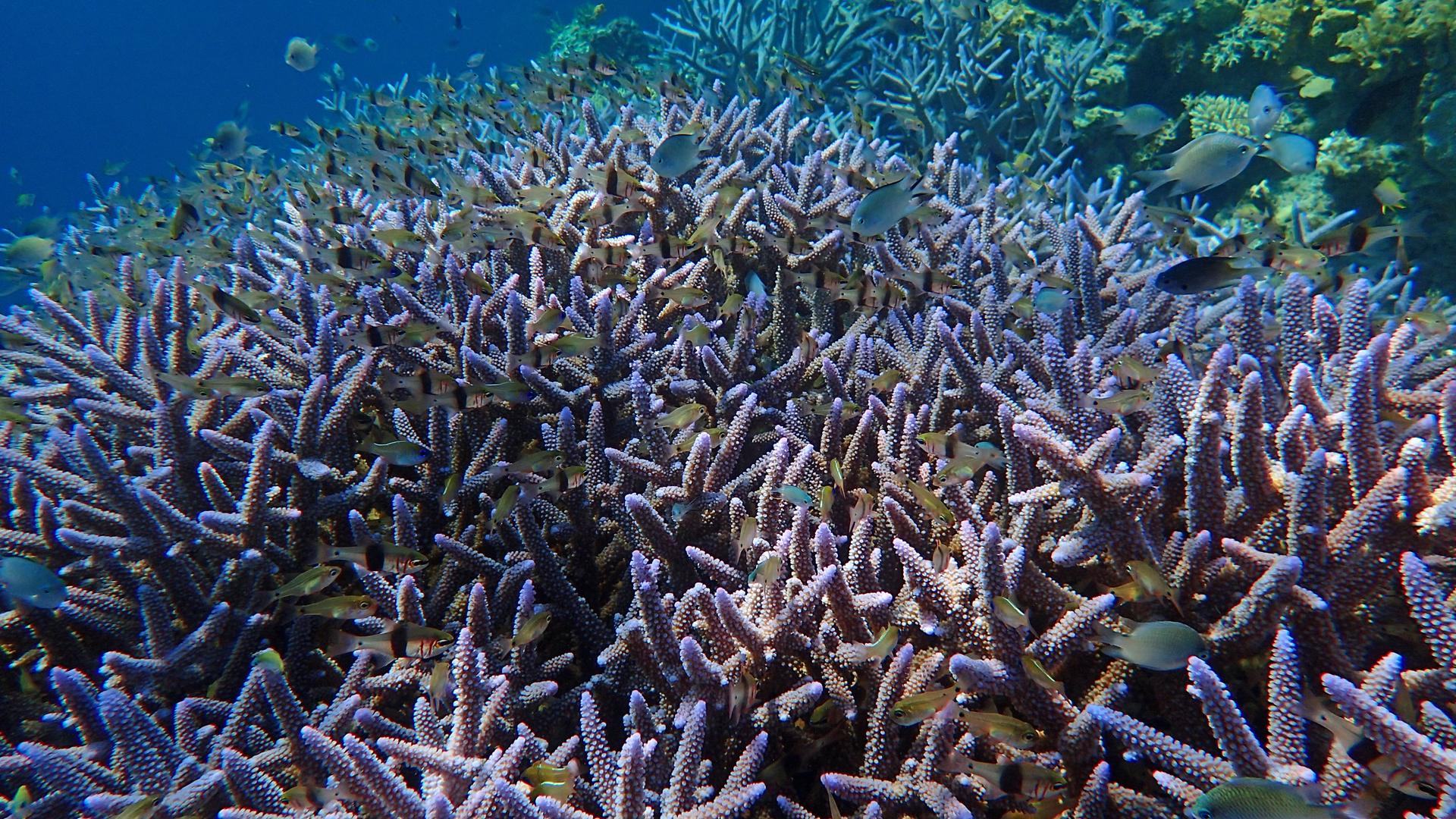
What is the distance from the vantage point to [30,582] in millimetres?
2283

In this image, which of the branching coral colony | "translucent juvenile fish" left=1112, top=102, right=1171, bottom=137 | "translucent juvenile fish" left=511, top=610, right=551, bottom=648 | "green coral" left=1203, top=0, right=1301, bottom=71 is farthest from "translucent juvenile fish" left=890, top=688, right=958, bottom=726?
"green coral" left=1203, top=0, right=1301, bottom=71

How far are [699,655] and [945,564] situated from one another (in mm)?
912

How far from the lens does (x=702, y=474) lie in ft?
8.30

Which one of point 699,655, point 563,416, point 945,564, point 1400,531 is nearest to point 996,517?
point 945,564

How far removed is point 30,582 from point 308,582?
0.98m

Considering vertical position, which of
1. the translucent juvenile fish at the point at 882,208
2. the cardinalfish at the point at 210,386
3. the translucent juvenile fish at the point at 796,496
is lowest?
the translucent juvenile fish at the point at 796,496

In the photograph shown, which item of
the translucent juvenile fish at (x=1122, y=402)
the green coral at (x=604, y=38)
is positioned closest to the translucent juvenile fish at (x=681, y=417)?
the translucent juvenile fish at (x=1122, y=402)

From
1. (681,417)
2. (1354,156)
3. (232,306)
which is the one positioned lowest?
(681,417)

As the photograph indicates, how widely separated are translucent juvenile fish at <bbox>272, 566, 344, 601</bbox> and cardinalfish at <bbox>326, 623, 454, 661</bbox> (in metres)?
0.20

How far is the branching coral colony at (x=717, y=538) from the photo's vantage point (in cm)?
180

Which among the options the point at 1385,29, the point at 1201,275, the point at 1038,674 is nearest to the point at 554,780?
the point at 1038,674

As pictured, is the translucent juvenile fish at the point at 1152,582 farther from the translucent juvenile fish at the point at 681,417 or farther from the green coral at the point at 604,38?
Result: the green coral at the point at 604,38

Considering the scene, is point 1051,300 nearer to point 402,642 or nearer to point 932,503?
point 932,503

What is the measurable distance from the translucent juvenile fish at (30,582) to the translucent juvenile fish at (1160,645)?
140 inches
